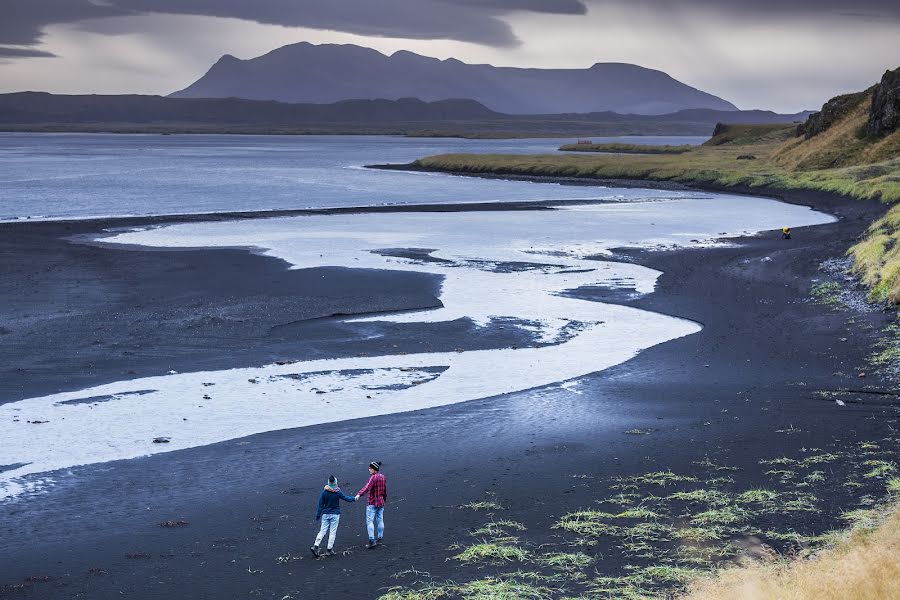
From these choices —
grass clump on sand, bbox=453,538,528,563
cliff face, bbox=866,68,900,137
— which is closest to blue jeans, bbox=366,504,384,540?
grass clump on sand, bbox=453,538,528,563

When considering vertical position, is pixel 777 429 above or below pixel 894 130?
below

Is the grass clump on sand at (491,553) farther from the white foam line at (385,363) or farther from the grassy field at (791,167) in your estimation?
the grassy field at (791,167)

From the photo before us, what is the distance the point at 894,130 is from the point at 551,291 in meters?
69.7

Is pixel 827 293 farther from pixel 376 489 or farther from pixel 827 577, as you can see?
pixel 827 577

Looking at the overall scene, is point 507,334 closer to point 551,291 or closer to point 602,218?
point 551,291

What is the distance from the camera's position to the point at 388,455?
1978 cm

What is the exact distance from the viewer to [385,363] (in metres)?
27.4

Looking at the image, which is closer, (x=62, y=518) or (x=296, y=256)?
(x=62, y=518)

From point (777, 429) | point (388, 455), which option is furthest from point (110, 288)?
point (777, 429)

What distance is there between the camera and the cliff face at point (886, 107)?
9450 cm

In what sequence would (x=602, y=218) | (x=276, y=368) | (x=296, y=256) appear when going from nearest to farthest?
(x=276, y=368)
(x=296, y=256)
(x=602, y=218)

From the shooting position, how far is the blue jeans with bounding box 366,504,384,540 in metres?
15.1

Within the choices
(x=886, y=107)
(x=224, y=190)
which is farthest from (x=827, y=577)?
(x=886, y=107)

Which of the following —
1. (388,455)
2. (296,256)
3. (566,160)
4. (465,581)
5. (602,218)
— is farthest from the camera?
(566,160)
